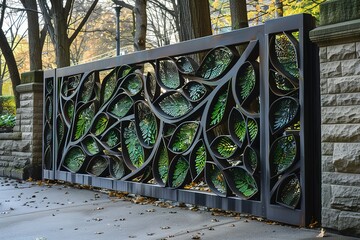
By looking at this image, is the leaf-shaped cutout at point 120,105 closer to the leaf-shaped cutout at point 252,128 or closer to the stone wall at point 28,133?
the leaf-shaped cutout at point 252,128

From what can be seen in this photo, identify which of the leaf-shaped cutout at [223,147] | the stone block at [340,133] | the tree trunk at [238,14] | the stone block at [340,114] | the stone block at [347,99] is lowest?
the leaf-shaped cutout at [223,147]

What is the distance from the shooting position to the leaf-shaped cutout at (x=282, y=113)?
4.89 m

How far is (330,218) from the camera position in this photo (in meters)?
4.49

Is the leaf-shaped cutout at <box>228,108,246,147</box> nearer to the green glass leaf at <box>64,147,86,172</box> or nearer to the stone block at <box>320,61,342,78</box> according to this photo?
the stone block at <box>320,61,342,78</box>

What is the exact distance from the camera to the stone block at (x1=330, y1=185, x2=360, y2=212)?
4.31m

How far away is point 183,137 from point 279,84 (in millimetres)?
1547

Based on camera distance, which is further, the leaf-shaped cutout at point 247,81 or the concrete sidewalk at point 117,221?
the leaf-shaped cutout at point 247,81

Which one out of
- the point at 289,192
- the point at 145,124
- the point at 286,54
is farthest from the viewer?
the point at 145,124

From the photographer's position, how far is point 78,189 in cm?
809

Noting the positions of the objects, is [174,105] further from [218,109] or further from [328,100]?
[328,100]

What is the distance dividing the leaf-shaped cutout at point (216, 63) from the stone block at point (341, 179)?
169 cm

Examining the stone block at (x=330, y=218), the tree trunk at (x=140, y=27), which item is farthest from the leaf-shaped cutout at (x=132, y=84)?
the tree trunk at (x=140, y=27)

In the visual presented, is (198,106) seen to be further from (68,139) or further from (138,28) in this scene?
(138,28)

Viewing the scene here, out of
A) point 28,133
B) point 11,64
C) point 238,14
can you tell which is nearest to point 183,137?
point 238,14
